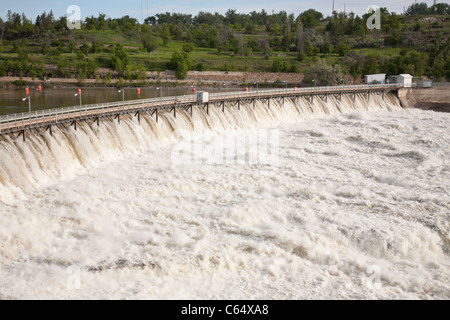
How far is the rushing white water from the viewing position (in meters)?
21.3

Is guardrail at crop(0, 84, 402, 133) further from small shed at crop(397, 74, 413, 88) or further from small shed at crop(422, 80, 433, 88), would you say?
small shed at crop(422, 80, 433, 88)

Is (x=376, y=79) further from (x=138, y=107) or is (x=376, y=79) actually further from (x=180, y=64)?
(x=138, y=107)

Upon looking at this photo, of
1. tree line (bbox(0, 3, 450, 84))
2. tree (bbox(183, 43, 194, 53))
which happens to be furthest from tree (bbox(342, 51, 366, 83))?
tree (bbox(183, 43, 194, 53))

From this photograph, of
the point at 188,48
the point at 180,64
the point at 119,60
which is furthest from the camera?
the point at 188,48

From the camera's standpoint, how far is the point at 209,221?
90.5 ft

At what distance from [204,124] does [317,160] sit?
14.0 meters

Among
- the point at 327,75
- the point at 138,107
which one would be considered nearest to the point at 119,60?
the point at 327,75

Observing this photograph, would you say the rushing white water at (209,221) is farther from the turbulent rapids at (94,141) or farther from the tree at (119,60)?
the tree at (119,60)

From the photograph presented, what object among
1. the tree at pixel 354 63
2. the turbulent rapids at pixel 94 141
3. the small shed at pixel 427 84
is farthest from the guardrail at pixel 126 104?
the tree at pixel 354 63

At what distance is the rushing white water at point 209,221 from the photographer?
839 inches

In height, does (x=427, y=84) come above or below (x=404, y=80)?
below

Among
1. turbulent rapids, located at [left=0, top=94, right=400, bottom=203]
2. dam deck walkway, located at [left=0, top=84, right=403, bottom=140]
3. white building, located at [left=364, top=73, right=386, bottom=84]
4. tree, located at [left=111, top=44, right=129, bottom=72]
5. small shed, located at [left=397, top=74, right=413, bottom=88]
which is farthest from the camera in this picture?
tree, located at [left=111, top=44, right=129, bottom=72]
